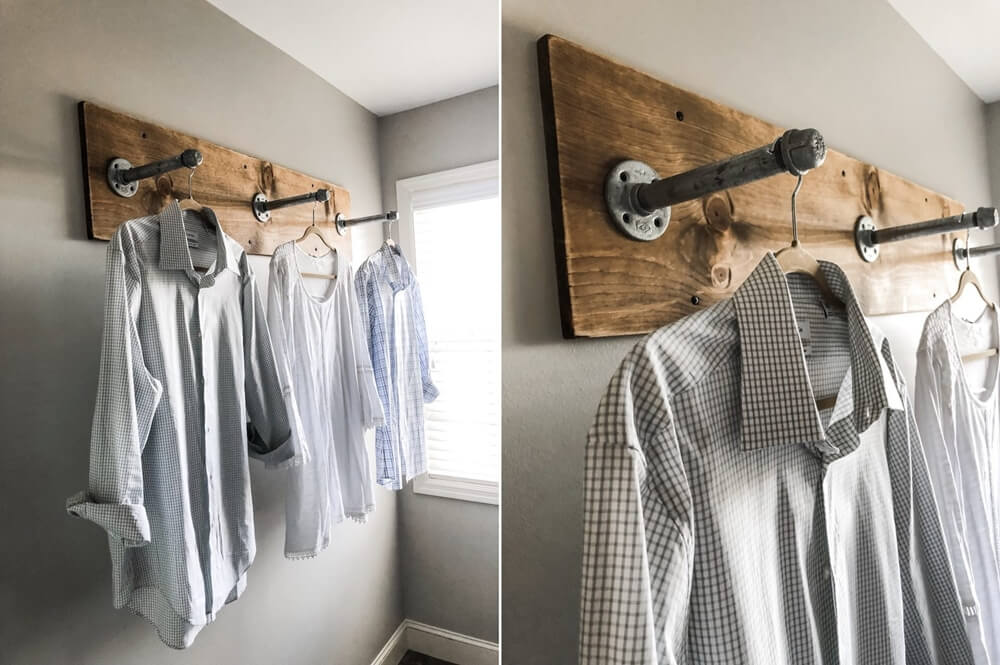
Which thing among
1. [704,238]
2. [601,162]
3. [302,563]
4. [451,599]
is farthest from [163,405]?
[704,238]

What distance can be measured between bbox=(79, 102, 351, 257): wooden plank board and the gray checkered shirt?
0.89 ft

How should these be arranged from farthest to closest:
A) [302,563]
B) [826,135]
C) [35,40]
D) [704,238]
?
[826,135] < [704,238] < [302,563] < [35,40]

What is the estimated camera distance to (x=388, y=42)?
1.51 feet

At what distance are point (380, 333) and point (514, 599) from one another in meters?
0.29

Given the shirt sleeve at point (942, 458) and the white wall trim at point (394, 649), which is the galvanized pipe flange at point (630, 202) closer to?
the white wall trim at point (394, 649)

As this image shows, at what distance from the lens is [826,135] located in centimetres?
103

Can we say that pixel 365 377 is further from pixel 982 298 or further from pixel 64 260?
pixel 982 298

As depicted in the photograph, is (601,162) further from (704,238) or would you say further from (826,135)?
(826,135)

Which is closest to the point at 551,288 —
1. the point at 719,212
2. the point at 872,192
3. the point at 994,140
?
the point at 719,212

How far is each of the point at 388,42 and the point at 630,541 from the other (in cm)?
44

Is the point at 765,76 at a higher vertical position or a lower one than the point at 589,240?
higher

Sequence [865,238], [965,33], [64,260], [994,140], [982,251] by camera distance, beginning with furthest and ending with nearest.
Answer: [994,140] < [965,33] < [982,251] < [865,238] < [64,260]

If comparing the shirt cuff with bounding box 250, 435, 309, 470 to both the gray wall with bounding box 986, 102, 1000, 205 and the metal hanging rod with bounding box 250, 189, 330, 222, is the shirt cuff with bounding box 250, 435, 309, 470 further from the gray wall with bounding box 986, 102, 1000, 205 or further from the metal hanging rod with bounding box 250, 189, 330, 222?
the gray wall with bounding box 986, 102, 1000, 205

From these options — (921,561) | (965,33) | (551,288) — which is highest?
(965,33)
